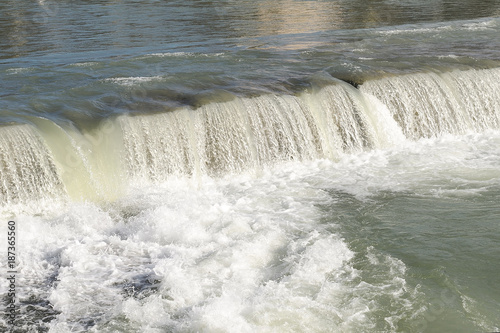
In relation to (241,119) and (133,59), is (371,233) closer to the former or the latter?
(241,119)

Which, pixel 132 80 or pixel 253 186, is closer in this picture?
pixel 253 186

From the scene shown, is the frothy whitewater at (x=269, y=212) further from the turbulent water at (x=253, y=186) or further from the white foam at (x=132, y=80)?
the white foam at (x=132, y=80)

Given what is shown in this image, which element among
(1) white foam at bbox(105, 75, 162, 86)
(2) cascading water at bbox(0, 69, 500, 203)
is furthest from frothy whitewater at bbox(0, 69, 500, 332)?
(1) white foam at bbox(105, 75, 162, 86)

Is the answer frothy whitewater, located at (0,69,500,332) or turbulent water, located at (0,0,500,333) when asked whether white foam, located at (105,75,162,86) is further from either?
frothy whitewater, located at (0,69,500,332)

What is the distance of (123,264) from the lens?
741cm

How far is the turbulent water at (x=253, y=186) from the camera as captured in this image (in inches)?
257

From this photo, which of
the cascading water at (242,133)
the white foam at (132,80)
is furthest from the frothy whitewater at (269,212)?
the white foam at (132,80)

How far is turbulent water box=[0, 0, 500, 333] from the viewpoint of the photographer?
21.4 feet

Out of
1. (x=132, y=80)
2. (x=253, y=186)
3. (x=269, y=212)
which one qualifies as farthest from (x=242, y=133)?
(x=132, y=80)

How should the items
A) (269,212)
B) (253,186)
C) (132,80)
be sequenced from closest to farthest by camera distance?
(269,212)
(253,186)
(132,80)

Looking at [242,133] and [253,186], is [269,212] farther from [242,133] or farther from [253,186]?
[242,133]

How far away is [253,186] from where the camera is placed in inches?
397

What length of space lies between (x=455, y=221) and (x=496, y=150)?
3.72 m

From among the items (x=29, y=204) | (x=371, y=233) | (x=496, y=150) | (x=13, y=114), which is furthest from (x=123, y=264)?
(x=496, y=150)
